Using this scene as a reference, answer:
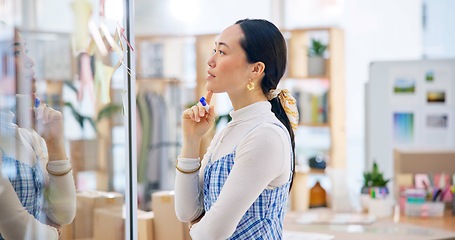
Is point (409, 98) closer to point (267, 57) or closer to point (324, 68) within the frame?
point (324, 68)

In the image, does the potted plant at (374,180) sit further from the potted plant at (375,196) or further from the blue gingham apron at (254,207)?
the blue gingham apron at (254,207)

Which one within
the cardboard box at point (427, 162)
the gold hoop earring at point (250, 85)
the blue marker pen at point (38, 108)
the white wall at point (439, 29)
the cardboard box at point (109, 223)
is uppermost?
the white wall at point (439, 29)

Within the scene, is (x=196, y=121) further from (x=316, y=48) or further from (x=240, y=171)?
(x=316, y=48)

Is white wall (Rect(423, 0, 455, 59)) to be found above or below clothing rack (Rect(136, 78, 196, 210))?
above

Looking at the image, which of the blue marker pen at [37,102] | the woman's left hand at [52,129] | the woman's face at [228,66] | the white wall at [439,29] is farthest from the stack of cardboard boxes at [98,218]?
the white wall at [439,29]

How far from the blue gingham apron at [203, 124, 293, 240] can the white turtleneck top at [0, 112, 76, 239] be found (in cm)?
38

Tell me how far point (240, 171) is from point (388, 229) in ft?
6.28

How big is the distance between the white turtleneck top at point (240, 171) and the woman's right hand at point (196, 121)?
0.05 meters

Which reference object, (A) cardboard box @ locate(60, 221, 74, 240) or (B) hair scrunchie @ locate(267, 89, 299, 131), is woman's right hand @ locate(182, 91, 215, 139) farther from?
(A) cardboard box @ locate(60, 221, 74, 240)

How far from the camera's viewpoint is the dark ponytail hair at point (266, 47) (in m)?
1.77

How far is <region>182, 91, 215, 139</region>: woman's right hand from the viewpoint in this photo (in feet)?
5.88

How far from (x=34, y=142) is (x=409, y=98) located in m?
3.60

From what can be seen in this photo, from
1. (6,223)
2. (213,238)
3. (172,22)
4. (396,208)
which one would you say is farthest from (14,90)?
(172,22)

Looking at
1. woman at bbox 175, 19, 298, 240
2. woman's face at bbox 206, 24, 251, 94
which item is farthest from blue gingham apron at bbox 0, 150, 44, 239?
woman's face at bbox 206, 24, 251, 94
